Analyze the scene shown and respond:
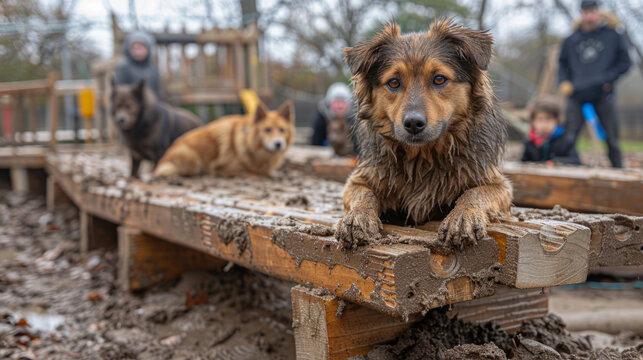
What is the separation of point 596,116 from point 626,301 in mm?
3161

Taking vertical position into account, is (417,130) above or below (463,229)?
above

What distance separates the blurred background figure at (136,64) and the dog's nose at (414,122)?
6.09 m

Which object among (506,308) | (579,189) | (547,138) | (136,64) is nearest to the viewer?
(506,308)

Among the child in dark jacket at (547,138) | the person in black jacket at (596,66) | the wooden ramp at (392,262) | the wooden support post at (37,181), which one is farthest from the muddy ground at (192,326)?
the wooden support post at (37,181)

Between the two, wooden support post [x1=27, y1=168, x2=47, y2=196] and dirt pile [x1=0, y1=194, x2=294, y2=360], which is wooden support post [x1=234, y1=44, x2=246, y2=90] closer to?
wooden support post [x1=27, y1=168, x2=47, y2=196]

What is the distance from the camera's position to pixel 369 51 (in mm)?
2363

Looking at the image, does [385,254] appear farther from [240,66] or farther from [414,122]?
[240,66]

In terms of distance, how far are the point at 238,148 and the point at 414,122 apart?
153 inches

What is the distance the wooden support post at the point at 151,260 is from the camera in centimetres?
396

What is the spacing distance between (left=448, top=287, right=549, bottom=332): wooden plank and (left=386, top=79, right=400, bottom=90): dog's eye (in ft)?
3.50

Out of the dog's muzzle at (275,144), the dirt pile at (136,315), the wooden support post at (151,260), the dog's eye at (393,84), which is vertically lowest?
the dirt pile at (136,315)

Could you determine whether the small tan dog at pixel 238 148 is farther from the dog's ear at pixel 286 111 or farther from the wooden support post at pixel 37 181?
the wooden support post at pixel 37 181

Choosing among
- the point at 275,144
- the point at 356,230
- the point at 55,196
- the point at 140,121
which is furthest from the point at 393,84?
the point at 55,196

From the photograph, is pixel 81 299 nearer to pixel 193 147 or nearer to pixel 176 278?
pixel 176 278
